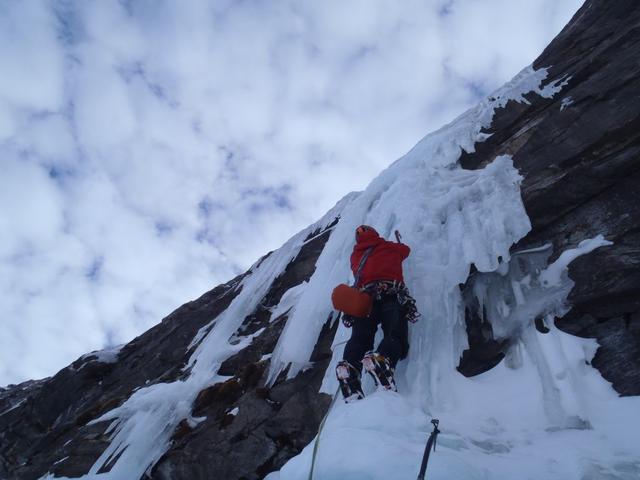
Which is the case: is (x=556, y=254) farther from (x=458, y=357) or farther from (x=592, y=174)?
(x=458, y=357)

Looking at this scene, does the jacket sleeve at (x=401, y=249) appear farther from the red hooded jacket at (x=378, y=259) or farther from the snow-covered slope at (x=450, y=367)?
the snow-covered slope at (x=450, y=367)

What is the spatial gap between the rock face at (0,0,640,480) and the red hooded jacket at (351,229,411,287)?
41.1 inches

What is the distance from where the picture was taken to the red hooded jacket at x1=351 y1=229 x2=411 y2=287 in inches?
179

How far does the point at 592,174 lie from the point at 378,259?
Result: 8.74 feet

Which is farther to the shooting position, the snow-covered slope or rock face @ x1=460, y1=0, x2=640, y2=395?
rock face @ x1=460, y1=0, x2=640, y2=395

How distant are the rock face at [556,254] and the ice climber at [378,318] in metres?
→ 0.80

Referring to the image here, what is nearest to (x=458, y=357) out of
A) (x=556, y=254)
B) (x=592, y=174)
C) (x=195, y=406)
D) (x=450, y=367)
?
(x=450, y=367)

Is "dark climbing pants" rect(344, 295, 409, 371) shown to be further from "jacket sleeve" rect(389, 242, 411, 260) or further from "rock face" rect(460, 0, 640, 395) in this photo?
"rock face" rect(460, 0, 640, 395)

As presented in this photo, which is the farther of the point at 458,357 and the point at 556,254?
the point at 556,254

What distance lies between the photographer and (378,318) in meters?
4.47

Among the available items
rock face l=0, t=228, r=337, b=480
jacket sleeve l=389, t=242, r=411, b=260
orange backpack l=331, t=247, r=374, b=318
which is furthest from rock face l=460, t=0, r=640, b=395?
rock face l=0, t=228, r=337, b=480

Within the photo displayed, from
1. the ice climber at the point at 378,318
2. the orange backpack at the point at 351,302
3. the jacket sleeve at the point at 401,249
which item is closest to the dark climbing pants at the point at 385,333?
the ice climber at the point at 378,318

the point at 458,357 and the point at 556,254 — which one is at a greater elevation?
the point at 556,254

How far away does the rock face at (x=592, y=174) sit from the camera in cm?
389
